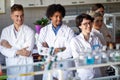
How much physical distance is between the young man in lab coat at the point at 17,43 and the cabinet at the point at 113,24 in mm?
1787

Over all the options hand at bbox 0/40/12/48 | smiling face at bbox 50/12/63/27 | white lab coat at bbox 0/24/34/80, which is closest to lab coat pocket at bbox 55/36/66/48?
smiling face at bbox 50/12/63/27

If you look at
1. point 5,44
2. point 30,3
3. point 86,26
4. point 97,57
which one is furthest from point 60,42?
point 30,3

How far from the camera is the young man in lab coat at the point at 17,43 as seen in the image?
238 cm

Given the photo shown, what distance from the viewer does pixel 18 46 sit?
2.45 m

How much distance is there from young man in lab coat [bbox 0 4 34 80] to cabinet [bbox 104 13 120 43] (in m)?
1.79

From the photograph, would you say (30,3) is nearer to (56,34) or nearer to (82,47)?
(56,34)

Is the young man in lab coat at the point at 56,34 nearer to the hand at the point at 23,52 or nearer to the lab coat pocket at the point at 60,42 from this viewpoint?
the lab coat pocket at the point at 60,42

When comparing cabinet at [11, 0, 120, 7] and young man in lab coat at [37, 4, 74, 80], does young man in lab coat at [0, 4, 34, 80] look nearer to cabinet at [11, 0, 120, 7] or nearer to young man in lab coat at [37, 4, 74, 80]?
young man in lab coat at [37, 4, 74, 80]

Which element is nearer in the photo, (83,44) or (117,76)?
(117,76)

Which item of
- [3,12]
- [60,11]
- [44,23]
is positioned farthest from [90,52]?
[3,12]

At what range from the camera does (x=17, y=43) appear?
8.05 ft

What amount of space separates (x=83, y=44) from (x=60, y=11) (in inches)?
15.3

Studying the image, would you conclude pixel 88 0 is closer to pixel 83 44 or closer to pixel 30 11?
pixel 30 11

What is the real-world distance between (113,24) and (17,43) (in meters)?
1.98
